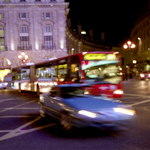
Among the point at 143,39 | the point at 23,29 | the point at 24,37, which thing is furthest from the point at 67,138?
the point at 143,39

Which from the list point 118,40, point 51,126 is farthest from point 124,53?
point 51,126

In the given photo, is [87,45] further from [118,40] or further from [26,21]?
[26,21]

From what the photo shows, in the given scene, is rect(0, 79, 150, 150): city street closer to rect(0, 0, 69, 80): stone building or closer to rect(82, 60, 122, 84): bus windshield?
rect(82, 60, 122, 84): bus windshield

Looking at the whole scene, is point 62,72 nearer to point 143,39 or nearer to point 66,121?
point 66,121

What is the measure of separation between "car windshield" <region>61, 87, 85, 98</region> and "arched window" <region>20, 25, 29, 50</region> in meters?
44.4

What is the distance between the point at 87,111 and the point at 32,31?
47.0 m

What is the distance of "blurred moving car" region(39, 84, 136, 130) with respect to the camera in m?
6.68

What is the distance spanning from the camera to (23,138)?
22.7 feet

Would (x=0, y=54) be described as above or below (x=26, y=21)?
below

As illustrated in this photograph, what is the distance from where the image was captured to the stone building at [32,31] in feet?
168

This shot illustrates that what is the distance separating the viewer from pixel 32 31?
170ft

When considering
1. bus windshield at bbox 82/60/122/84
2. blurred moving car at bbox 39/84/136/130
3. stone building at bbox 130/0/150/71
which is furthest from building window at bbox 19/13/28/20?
blurred moving car at bbox 39/84/136/130

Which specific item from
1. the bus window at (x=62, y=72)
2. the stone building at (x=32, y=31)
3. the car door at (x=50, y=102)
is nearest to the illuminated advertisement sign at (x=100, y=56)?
the bus window at (x=62, y=72)

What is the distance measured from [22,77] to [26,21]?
94.7 feet
